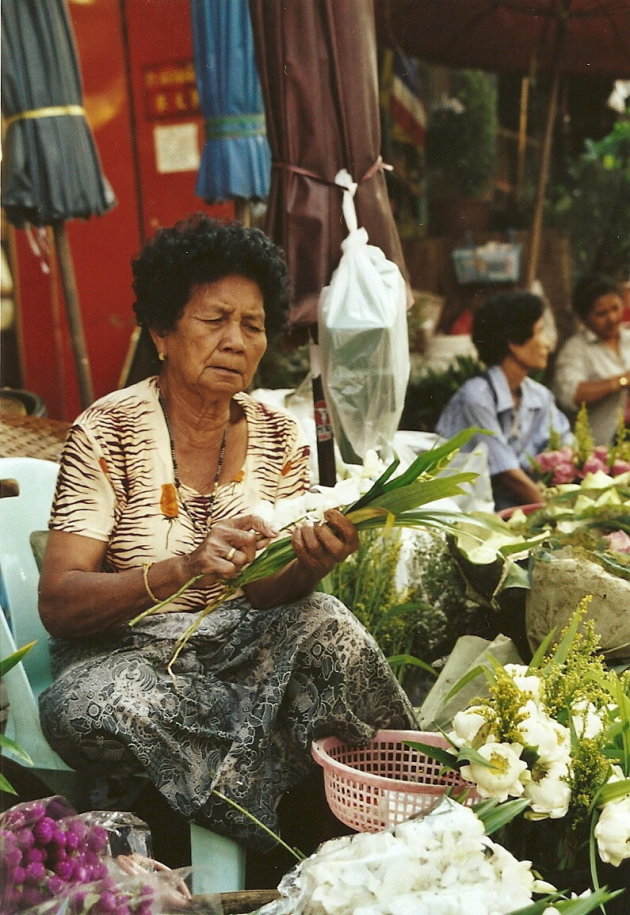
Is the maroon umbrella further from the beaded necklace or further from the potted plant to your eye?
the beaded necklace

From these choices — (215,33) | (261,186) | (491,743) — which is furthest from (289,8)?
(491,743)

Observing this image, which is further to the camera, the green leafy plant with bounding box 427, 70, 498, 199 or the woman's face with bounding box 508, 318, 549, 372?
the green leafy plant with bounding box 427, 70, 498, 199

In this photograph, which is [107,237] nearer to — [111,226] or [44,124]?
Answer: [111,226]

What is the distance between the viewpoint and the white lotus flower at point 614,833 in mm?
1885

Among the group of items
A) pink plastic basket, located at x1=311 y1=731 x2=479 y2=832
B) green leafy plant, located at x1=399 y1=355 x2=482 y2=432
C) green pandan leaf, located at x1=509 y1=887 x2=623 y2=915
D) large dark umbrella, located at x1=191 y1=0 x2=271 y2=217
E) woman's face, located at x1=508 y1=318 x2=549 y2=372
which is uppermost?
large dark umbrella, located at x1=191 y1=0 x2=271 y2=217

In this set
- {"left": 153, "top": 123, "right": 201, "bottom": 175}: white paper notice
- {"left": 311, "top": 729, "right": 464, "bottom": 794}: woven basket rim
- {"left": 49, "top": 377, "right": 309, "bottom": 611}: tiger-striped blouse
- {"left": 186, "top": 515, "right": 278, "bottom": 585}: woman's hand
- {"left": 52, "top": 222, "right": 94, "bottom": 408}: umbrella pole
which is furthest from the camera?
{"left": 153, "top": 123, "right": 201, "bottom": 175}: white paper notice

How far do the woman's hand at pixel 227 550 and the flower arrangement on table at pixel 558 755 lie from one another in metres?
0.57

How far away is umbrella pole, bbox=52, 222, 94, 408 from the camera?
151 inches

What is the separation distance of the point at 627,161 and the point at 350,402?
5.83 m

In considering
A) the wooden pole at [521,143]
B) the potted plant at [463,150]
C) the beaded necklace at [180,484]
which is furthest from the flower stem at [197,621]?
the wooden pole at [521,143]

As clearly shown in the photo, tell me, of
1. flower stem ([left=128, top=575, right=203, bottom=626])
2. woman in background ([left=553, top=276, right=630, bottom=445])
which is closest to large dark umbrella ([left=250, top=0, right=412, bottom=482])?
flower stem ([left=128, top=575, right=203, bottom=626])

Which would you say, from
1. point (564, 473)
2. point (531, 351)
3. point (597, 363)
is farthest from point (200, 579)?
point (597, 363)

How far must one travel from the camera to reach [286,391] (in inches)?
153

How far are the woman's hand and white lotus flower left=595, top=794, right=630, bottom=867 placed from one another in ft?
2.98
